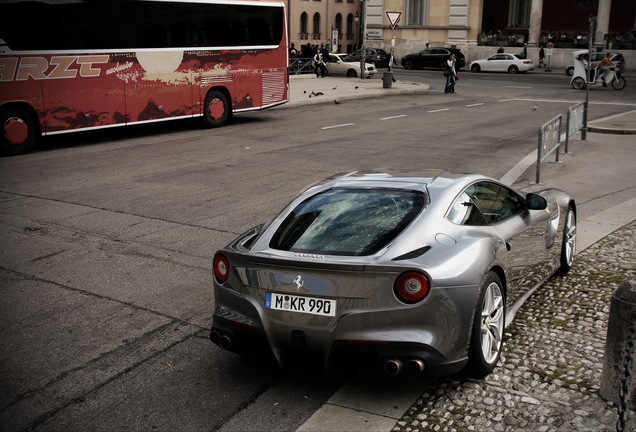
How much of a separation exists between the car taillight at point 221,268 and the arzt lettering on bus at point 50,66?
41.5ft

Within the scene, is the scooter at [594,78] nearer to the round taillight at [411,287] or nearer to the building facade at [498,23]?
the building facade at [498,23]

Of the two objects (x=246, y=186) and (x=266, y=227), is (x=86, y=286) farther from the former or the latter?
(x=246, y=186)

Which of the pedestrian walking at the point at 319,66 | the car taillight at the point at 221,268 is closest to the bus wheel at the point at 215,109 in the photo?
the car taillight at the point at 221,268

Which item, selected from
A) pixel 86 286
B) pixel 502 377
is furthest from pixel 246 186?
pixel 502 377

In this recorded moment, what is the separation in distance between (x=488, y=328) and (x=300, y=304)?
137 cm

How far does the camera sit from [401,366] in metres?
4.61

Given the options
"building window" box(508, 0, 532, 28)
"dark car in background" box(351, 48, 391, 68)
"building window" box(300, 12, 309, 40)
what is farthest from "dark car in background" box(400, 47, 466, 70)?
"building window" box(300, 12, 309, 40)

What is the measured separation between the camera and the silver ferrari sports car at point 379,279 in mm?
4625

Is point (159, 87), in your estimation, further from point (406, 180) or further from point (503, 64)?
point (503, 64)

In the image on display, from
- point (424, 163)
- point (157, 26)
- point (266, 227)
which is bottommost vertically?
point (424, 163)

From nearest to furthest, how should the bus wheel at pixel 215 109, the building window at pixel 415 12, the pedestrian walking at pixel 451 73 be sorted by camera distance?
1. the bus wheel at pixel 215 109
2. the pedestrian walking at pixel 451 73
3. the building window at pixel 415 12

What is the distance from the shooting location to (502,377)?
5.19 metres

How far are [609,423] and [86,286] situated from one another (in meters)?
4.94

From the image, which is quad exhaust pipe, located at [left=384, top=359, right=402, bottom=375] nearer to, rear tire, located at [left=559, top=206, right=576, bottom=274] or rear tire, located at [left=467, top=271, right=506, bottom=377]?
rear tire, located at [left=467, top=271, right=506, bottom=377]
